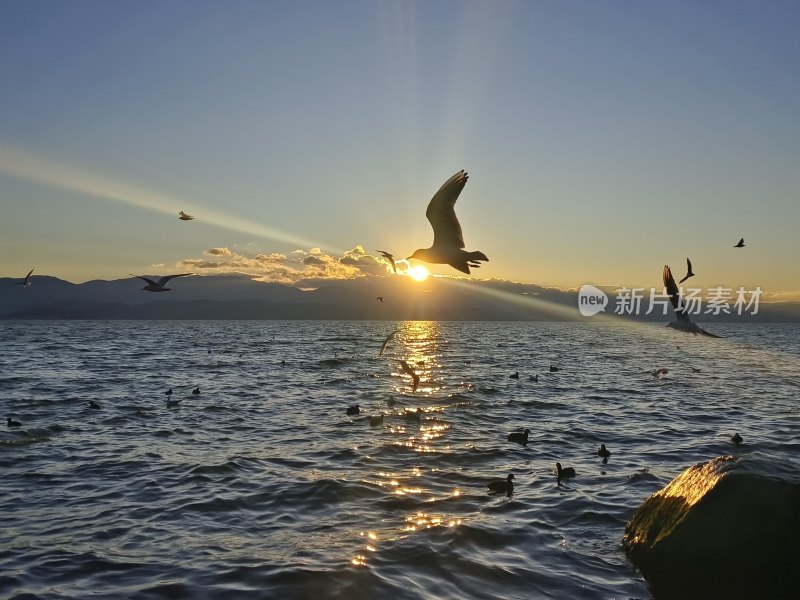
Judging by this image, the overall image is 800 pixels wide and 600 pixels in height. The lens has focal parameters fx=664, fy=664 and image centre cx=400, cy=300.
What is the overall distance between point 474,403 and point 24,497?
1854 cm

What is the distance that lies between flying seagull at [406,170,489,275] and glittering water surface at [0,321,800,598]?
184 inches

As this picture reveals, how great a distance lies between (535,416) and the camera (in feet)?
81.0

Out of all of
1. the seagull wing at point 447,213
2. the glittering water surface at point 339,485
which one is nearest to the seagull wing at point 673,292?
the glittering water surface at point 339,485

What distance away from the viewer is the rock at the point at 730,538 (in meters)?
8.39

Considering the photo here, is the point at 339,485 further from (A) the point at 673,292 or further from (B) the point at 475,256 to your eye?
(A) the point at 673,292

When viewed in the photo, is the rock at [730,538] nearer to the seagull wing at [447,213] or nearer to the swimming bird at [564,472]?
the swimming bird at [564,472]

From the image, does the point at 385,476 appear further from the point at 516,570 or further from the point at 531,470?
the point at 516,570

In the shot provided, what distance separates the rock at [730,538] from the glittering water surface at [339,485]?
1.85 feet

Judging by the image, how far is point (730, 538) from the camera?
8.65 m

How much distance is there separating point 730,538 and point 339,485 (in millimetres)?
7968

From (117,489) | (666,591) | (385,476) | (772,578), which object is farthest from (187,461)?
(772,578)

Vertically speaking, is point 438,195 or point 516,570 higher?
point 438,195

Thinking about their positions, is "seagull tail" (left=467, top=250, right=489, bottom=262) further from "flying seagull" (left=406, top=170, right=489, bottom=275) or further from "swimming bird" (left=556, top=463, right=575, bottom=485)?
"swimming bird" (left=556, top=463, right=575, bottom=485)

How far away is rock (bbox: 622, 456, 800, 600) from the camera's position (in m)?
8.39
